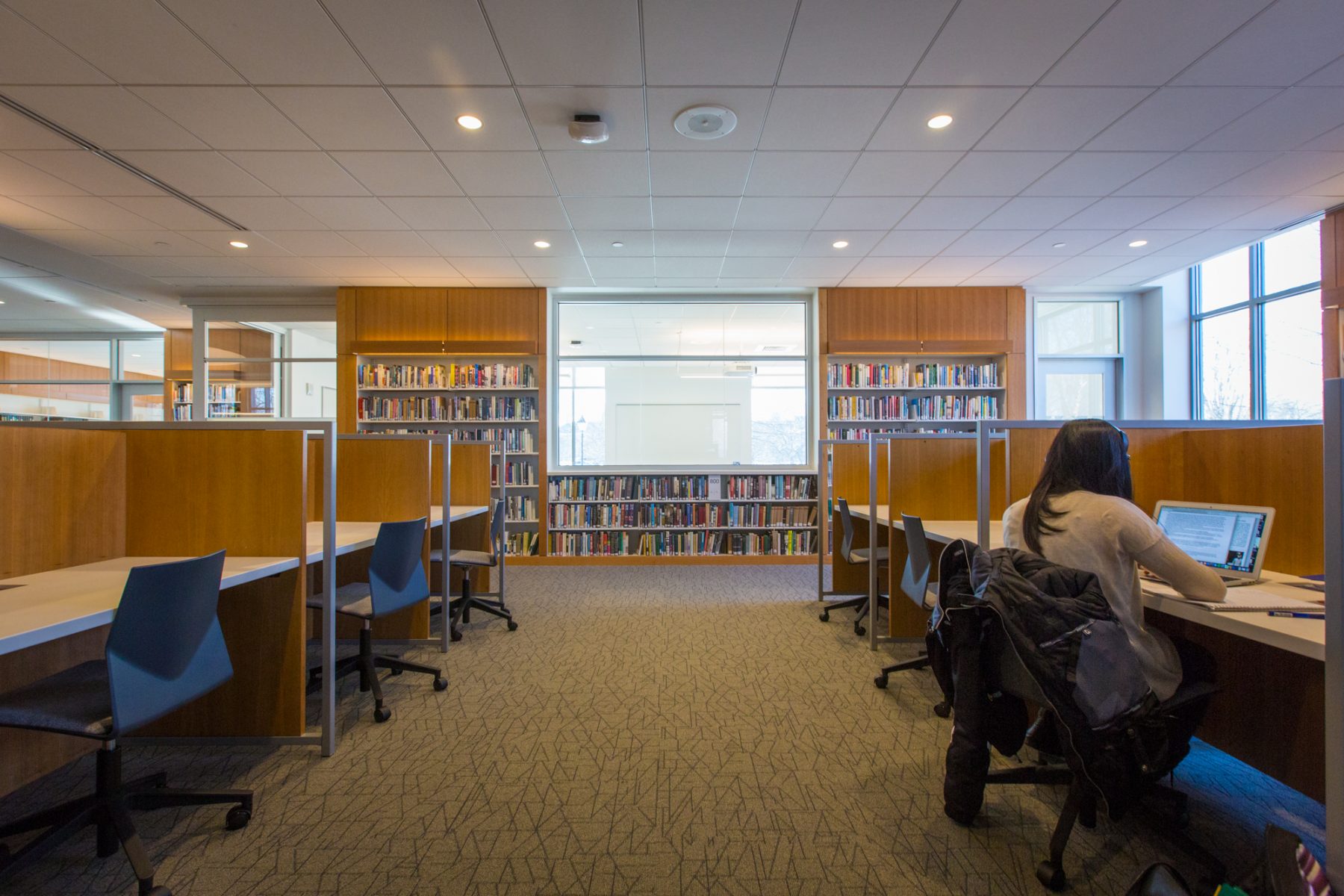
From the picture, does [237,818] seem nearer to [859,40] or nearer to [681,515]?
[859,40]

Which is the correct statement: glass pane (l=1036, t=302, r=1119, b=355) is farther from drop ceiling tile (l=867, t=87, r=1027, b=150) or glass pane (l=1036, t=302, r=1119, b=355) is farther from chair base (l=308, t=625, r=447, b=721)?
chair base (l=308, t=625, r=447, b=721)

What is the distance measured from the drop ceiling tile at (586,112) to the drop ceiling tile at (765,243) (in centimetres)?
147

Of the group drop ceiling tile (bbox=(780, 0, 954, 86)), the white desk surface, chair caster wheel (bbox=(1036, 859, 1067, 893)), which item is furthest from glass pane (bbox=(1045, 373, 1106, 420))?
the white desk surface

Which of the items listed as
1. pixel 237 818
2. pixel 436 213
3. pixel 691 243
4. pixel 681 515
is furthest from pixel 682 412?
pixel 237 818

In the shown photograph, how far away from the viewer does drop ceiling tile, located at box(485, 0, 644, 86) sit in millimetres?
2203

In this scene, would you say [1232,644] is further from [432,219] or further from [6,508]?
[432,219]

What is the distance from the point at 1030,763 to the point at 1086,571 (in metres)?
1.11

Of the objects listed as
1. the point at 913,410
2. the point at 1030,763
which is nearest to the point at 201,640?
the point at 1030,763

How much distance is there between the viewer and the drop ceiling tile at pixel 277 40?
2188 mm

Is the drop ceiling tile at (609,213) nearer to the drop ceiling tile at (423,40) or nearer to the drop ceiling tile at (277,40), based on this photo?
the drop ceiling tile at (423,40)

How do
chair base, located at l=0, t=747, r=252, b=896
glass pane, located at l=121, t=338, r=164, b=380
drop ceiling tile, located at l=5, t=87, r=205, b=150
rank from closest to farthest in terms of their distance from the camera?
chair base, located at l=0, t=747, r=252, b=896, drop ceiling tile, located at l=5, t=87, r=205, b=150, glass pane, located at l=121, t=338, r=164, b=380

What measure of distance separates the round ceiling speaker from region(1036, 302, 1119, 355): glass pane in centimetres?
497

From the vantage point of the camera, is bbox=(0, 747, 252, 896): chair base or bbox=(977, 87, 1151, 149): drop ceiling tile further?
bbox=(977, 87, 1151, 149): drop ceiling tile

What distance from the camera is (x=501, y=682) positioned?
2857mm
